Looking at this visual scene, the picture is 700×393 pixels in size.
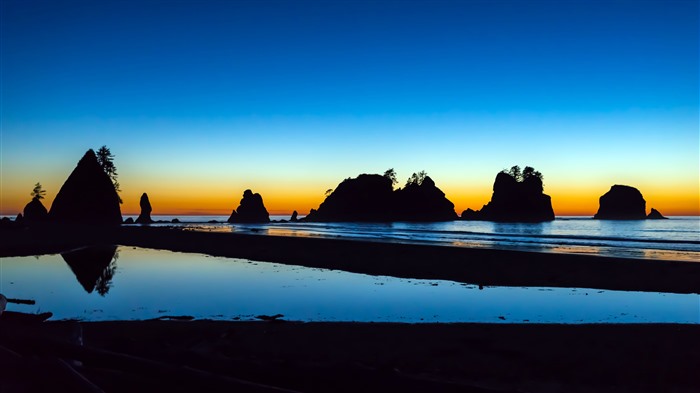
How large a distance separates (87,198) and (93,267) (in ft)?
314

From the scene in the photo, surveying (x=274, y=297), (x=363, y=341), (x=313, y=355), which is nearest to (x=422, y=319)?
(x=363, y=341)

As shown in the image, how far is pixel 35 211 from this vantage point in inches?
4449

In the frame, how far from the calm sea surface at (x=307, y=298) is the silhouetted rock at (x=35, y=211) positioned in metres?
107

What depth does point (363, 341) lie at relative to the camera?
9164 mm

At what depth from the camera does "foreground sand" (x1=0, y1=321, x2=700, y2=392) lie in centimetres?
423

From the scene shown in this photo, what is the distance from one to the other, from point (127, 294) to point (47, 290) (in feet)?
9.60

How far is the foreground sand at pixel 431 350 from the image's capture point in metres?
4.23

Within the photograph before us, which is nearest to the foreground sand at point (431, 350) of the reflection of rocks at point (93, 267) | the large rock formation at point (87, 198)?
the reflection of rocks at point (93, 267)

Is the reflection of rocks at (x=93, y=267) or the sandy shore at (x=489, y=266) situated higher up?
the reflection of rocks at (x=93, y=267)

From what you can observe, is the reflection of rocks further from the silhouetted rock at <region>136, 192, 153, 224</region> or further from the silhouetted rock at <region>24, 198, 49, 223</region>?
the silhouetted rock at <region>136, 192, 153, 224</region>

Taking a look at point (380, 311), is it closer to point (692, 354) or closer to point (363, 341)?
point (363, 341)

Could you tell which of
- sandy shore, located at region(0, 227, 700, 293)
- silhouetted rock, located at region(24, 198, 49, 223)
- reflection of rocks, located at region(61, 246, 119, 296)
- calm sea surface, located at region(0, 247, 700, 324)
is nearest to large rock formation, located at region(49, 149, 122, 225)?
silhouetted rock, located at region(24, 198, 49, 223)

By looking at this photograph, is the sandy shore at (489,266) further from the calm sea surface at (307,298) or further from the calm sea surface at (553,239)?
the calm sea surface at (553,239)

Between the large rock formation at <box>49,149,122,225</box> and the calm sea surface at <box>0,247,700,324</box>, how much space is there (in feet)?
307
